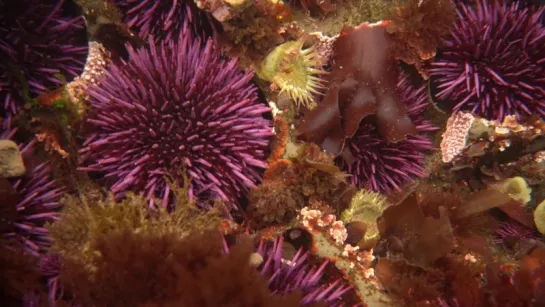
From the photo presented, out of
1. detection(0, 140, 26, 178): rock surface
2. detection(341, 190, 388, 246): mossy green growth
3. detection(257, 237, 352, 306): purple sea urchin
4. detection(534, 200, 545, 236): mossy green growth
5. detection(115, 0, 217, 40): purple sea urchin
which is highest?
detection(115, 0, 217, 40): purple sea urchin

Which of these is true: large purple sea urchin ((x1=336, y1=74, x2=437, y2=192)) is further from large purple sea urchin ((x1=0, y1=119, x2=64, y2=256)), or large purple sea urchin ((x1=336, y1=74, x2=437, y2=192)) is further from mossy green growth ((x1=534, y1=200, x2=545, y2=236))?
large purple sea urchin ((x1=0, y1=119, x2=64, y2=256))

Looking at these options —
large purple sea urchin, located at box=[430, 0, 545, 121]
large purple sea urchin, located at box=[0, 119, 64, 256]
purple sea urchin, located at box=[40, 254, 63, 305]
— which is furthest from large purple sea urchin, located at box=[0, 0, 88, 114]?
large purple sea urchin, located at box=[430, 0, 545, 121]

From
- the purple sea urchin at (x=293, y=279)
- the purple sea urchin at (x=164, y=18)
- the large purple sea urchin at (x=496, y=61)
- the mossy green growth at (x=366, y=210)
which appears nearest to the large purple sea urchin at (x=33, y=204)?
the purple sea urchin at (x=164, y=18)

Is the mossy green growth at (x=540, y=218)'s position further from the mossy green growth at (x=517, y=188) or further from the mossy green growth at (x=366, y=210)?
the mossy green growth at (x=366, y=210)

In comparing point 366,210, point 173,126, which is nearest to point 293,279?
point 366,210

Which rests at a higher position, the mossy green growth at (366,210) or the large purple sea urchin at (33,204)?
the large purple sea urchin at (33,204)

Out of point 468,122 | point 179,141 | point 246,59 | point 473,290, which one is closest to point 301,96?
point 246,59

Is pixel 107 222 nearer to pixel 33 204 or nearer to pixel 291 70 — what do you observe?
pixel 33 204

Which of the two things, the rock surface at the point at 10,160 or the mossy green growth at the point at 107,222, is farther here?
the rock surface at the point at 10,160
